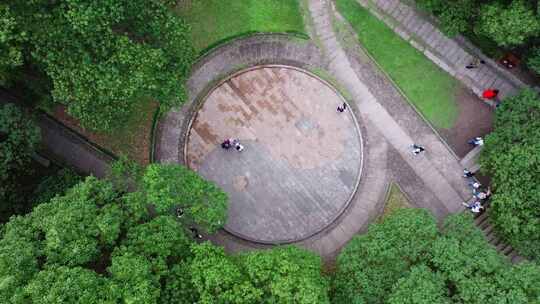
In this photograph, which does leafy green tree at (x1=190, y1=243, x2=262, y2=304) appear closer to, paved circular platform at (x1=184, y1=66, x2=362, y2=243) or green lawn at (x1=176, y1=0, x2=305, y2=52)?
paved circular platform at (x1=184, y1=66, x2=362, y2=243)

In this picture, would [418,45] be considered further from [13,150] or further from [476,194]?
[13,150]

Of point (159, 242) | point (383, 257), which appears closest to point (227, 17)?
point (159, 242)

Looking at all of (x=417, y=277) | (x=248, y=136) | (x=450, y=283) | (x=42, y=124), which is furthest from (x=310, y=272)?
(x=42, y=124)

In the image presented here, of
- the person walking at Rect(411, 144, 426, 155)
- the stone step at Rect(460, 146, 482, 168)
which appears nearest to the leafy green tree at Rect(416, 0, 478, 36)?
the person walking at Rect(411, 144, 426, 155)

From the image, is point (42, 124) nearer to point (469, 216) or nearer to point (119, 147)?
point (119, 147)

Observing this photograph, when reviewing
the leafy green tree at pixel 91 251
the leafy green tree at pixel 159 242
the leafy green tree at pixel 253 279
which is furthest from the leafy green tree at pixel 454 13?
the leafy green tree at pixel 91 251

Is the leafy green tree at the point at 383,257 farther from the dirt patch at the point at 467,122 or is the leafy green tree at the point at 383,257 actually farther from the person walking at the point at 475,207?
the dirt patch at the point at 467,122
